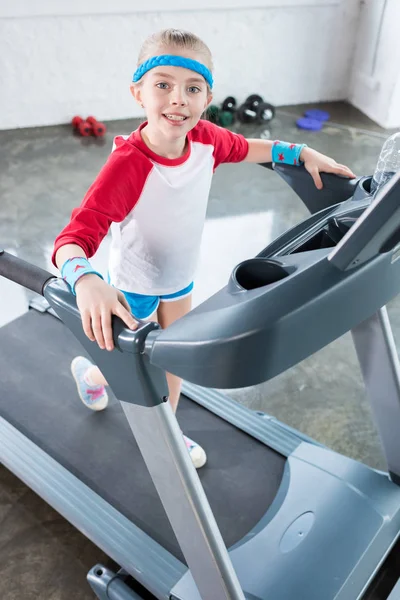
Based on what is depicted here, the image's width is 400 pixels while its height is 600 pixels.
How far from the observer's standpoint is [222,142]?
1.46 metres

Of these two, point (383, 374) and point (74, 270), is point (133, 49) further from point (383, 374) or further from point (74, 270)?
point (74, 270)

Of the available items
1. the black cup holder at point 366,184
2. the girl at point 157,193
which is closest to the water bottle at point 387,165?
the black cup holder at point 366,184

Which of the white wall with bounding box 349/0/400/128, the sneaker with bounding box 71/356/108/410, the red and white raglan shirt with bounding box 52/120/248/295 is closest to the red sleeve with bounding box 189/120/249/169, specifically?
the red and white raglan shirt with bounding box 52/120/248/295

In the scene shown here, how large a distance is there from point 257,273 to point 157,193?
1.38 feet

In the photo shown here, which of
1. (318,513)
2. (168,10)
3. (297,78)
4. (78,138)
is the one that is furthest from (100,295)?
(297,78)

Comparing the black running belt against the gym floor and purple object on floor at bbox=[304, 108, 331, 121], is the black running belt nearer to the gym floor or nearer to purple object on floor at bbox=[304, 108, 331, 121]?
the gym floor

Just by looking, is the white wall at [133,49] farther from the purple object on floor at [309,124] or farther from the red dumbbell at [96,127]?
the purple object on floor at [309,124]

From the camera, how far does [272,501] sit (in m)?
1.61

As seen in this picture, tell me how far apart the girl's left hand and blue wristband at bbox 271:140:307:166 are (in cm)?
1

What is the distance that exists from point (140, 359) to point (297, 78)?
13.0 ft

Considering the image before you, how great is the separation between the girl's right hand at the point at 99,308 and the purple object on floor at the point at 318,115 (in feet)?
11.8

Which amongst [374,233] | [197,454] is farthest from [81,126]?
[374,233]

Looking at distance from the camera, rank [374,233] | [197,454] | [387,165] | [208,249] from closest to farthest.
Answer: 1. [374,233]
2. [387,165]
3. [197,454]
4. [208,249]

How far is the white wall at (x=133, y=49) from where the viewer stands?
3777 millimetres
